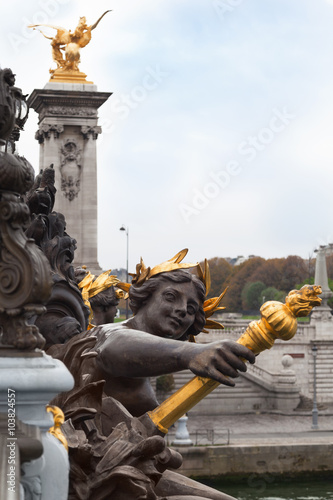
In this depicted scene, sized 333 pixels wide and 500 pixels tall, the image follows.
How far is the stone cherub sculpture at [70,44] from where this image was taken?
159 ft

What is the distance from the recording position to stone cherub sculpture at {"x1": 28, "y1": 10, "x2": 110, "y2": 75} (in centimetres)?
4838

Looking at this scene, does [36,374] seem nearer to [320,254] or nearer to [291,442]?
[291,442]

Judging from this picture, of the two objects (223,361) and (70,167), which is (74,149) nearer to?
(70,167)

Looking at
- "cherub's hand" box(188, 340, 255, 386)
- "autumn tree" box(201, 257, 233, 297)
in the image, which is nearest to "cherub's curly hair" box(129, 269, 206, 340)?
"cherub's hand" box(188, 340, 255, 386)

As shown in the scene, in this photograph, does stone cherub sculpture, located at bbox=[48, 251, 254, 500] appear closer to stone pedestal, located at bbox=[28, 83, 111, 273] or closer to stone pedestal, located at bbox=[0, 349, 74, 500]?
stone pedestal, located at bbox=[0, 349, 74, 500]

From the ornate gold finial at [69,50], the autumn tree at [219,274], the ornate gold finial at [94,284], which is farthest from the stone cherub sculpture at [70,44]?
the ornate gold finial at [94,284]

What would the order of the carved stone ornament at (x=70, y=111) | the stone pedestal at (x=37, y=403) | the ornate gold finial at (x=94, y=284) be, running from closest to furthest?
the stone pedestal at (x=37, y=403)
the ornate gold finial at (x=94, y=284)
the carved stone ornament at (x=70, y=111)

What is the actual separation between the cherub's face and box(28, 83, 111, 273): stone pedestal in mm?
42904

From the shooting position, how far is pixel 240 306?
83562 millimetres

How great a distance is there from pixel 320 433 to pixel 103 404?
32.9 meters

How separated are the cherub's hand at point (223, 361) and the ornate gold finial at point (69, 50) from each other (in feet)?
148

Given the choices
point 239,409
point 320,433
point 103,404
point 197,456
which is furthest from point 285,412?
point 103,404

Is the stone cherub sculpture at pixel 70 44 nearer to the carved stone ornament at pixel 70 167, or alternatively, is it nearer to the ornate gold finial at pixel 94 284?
the carved stone ornament at pixel 70 167

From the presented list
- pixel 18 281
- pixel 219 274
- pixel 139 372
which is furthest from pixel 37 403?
pixel 219 274
